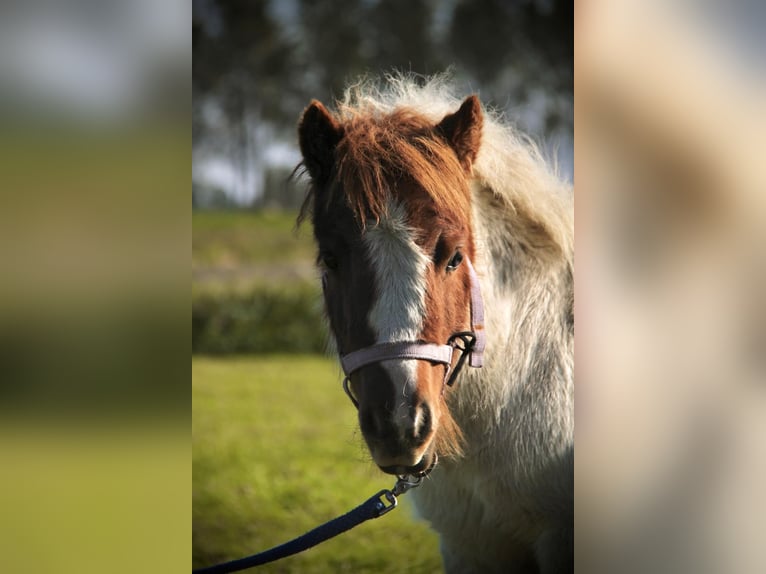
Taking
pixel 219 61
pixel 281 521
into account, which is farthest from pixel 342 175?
pixel 219 61

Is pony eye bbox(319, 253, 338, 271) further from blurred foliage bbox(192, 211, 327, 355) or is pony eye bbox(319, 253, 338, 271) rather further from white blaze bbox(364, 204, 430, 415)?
blurred foliage bbox(192, 211, 327, 355)

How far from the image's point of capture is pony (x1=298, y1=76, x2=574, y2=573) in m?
1.16

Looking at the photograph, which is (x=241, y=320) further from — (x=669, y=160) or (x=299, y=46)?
(x=669, y=160)

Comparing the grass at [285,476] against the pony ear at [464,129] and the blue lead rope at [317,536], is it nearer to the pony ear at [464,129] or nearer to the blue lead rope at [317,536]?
the blue lead rope at [317,536]

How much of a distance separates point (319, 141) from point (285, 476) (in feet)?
7.80

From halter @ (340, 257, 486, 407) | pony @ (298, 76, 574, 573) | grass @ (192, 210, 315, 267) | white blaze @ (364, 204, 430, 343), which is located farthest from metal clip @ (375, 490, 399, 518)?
grass @ (192, 210, 315, 267)

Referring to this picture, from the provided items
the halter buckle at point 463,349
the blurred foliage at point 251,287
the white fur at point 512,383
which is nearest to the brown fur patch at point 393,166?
the white fur at point 512,383

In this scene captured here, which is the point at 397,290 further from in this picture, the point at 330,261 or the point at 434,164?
the point at 434,164

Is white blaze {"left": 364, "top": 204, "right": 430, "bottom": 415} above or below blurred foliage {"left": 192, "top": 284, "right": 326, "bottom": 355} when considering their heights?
above

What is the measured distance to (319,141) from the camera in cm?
133

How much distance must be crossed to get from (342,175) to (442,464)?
2.31 feet

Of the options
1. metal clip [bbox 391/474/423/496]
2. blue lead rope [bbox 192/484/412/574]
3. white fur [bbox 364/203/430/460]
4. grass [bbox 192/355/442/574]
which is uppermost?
white fur [bbox 364/203/430/460]

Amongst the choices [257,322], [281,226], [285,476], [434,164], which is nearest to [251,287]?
[257,322]

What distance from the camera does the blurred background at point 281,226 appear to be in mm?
2926
